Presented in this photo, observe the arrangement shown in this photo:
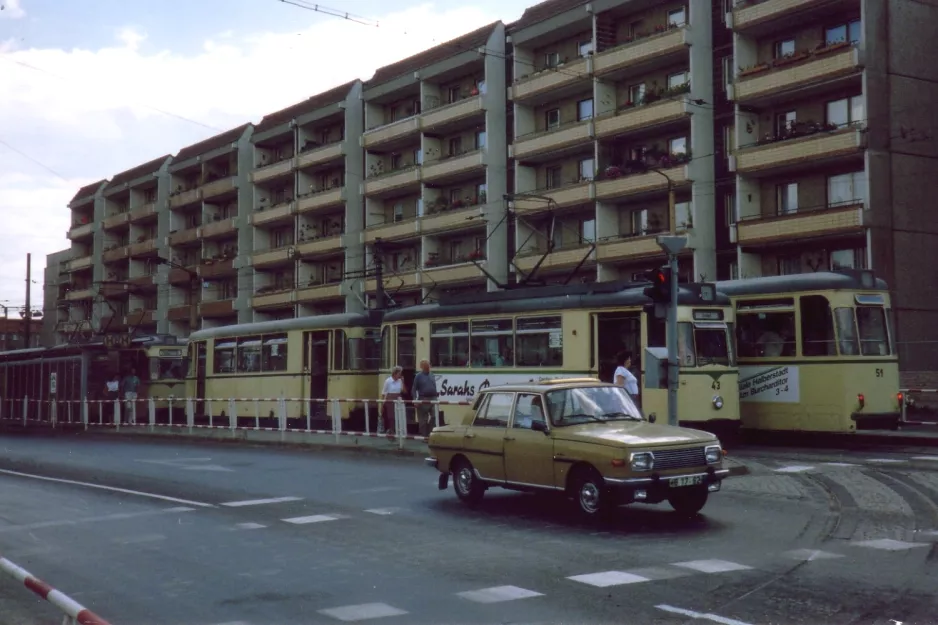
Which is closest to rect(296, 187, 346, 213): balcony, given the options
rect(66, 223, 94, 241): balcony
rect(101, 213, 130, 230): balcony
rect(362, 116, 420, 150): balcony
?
rect(362, 116, 420, 150): balcony

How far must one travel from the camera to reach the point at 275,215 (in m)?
60.4

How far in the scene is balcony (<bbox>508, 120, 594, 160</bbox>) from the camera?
42.2 meters

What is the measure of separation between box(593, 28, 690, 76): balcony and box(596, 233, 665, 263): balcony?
250 inches

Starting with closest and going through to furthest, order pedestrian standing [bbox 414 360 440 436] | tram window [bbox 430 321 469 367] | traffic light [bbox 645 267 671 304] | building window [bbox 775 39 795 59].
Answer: traffic light [bbox 645 267 671 304] → pedestrian standing [bbox 414 360 440 436] → tram window [bbox 430 321 469 367] → building window [bbox 775 39 795 59]

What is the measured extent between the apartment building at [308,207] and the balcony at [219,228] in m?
2.31

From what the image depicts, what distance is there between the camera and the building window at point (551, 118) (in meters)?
45.6

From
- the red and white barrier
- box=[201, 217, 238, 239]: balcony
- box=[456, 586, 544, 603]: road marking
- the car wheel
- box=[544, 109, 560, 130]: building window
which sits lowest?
box=[456, 586, 544, 603]: road marking

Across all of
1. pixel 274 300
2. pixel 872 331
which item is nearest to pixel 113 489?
pixel 872 331

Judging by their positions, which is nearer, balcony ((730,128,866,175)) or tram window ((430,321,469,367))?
tram window ((430,321,469,367))

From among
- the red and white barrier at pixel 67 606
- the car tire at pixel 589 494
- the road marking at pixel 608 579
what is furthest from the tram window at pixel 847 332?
the red and white barrier at pixel 67 606

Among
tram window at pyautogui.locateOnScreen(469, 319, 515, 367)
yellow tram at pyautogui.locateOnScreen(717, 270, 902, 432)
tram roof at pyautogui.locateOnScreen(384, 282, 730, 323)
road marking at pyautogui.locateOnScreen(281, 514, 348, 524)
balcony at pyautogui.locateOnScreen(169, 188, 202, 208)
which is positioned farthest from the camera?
balcony at pyautogui.locateOnScreen(169, 188, 202, 208)

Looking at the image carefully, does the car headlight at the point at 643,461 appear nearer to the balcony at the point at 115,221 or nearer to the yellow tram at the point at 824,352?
the yellow tram at the point at 824,352

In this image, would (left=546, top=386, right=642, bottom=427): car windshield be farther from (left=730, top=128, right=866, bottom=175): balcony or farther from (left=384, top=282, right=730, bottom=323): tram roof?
(left=730, top=128, right=866, bottom=175): balcony

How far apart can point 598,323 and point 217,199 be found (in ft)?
166
